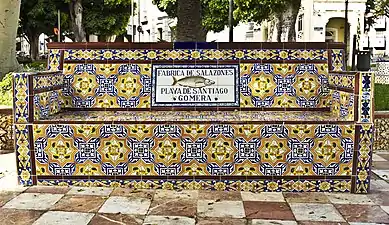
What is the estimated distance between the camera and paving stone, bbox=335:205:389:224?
340 cm

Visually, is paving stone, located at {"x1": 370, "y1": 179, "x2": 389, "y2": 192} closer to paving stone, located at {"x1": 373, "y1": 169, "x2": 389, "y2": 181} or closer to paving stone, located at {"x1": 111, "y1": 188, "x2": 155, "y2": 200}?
paving stone, located at {"x1": 373, "y1": 169, "x2": 389, "y2": 181}

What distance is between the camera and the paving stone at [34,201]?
12.0 ft

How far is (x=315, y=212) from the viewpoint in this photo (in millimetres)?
3537

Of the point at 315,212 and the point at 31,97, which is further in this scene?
the point at 31,97

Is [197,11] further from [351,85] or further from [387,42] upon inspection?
[387,42]

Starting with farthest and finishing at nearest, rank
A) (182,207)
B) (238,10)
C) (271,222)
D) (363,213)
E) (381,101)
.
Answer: (238,10) < (381,101) < (182,207) < (363,213) < (271,222)

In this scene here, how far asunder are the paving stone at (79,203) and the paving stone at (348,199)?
1785mm

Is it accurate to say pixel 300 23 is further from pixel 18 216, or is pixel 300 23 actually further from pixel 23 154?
pixel 18 216

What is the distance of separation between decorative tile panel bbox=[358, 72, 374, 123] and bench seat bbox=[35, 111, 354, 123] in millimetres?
152

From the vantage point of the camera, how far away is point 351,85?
4004 mm

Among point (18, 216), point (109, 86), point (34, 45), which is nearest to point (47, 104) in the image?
point (109, 86)

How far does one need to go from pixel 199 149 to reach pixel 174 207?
1.89 ft

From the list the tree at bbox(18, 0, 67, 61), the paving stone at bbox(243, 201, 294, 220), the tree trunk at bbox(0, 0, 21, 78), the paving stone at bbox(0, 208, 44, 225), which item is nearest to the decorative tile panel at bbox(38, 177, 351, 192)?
the paving stone at bbox(243, 201, 294, 220)

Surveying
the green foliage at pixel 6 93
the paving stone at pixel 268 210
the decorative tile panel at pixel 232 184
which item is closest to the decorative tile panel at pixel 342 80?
the decorative tile panel at pixel 232 184
